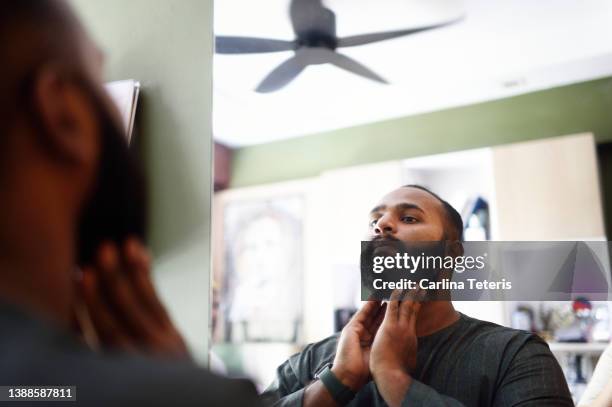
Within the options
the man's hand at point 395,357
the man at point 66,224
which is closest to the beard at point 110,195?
the man at point 66,224

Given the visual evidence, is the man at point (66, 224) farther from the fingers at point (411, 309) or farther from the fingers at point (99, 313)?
the fingers at point (411, 309)

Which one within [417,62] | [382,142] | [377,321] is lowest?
[377,321]

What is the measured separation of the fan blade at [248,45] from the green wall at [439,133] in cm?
16

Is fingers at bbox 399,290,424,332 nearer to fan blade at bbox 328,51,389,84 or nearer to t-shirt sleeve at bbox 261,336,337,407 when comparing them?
t-shirt sleeve at bbox 261,336,337,407

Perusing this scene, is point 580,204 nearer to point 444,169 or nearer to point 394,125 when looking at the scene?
point 444,169

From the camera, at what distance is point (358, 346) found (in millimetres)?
792

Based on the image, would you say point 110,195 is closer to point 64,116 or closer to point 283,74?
point 64,116

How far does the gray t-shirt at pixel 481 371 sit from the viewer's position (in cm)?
72

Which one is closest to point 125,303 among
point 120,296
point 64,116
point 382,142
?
point 120,296

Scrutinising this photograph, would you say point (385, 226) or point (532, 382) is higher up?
point (385, 226)

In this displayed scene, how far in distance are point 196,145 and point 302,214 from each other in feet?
0.84

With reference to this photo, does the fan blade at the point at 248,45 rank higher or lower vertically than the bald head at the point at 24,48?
higher

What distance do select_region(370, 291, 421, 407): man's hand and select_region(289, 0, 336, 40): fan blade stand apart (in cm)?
47

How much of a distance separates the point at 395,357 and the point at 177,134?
58 cm
